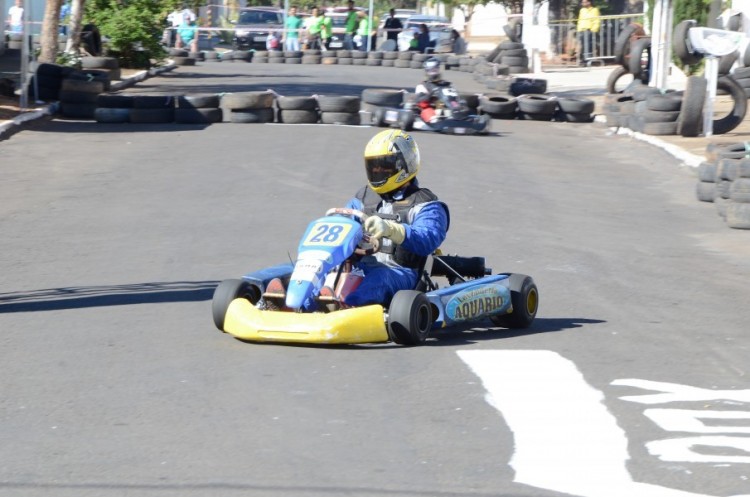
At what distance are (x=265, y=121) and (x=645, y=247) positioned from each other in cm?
1137

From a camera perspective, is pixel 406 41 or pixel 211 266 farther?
pixel 406 41

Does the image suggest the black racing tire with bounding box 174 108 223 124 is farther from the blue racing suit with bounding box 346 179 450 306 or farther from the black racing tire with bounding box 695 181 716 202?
the blue racing suit with bounding box 346 179 450 306

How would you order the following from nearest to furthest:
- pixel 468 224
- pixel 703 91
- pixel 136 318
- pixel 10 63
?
pixel 136 318
pixel 468 224
pixel 703 91
pixel 10 63

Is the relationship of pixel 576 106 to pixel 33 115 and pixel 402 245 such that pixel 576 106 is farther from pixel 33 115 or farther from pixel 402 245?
pixel 402 245

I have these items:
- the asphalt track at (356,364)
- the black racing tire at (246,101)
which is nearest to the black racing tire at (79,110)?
the black racing tire at (246,101)

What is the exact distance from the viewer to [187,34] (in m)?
48.0

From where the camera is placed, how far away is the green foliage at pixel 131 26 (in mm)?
32031

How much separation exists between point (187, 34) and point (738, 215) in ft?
125

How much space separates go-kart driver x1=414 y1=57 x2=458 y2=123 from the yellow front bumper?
1383 centimetres

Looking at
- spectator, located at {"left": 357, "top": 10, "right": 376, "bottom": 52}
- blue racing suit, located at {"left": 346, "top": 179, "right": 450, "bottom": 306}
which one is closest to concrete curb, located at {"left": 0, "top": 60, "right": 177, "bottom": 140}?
blue racing suit, located at {"left": 346, "top": 179, "right": 450, "bottom": 306}

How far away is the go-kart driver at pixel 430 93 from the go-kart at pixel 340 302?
13.0 meters

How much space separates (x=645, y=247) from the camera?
11.4 meters

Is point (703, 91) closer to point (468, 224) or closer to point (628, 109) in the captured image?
point (628, 109)

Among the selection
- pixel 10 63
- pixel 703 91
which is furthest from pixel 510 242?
pixel 10 63
